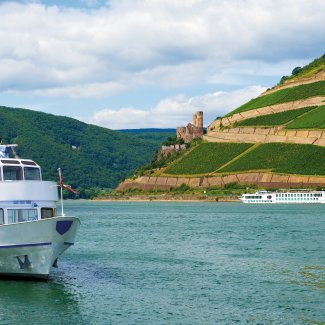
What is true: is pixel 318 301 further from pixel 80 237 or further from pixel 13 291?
pixel 80 237

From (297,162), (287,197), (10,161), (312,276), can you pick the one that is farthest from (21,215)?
(297,162)

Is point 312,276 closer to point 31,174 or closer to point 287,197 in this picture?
point 31,174

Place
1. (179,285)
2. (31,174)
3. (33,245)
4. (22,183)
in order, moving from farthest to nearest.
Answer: (31,174) → (179,285) → (22,183) → (33,245)

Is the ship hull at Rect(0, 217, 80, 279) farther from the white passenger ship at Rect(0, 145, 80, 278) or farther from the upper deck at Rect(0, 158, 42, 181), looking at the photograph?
the upper deck at Rect(0, 158, 42, 181)

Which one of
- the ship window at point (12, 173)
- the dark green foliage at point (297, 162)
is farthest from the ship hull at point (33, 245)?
the dark green foliage at point (297, 162)

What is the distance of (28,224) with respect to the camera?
3719 centimetres

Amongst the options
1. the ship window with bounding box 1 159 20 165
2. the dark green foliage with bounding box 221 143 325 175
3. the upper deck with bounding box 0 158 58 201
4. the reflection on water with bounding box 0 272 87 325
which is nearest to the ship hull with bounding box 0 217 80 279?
the reflection on water with bounding box 0 272 87 325

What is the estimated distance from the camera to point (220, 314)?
32438mm

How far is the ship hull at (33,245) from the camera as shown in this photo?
37.3m

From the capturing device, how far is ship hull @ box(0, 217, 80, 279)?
1470 inches

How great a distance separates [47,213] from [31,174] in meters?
2.23

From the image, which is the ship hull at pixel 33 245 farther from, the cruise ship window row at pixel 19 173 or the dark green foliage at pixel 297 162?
the dark green foliage at pixel 297 162

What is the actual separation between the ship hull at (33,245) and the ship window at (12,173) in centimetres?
289

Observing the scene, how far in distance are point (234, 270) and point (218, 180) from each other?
153988 millimetres
